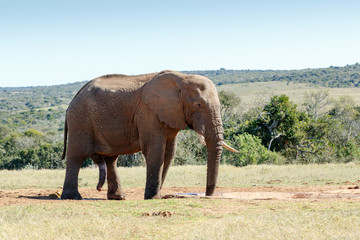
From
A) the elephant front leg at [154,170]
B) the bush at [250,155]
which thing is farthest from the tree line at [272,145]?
the elephant front leg at [154,170]

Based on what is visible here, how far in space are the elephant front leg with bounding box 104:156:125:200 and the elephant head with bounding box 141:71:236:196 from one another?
8.46ft

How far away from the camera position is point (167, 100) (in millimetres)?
11617

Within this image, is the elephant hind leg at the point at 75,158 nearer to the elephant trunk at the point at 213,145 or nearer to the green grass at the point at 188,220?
the green grass at the point at 188,220

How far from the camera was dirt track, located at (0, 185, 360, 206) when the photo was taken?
11617mm

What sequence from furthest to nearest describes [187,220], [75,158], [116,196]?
[116,196], [75,158], [187,220]

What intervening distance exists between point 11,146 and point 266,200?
28.9m

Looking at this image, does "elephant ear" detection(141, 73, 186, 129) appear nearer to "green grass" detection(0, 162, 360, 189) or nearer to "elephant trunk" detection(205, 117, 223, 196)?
"elephant trunk" detection(205, 117, 223, 196)

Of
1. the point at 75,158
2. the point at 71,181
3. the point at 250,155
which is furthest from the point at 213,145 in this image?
the point at 250,155

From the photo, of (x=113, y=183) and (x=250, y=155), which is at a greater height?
(x=113, y=183)

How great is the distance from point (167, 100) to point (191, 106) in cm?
60

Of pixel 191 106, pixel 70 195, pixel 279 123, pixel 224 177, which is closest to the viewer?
pixel 191 106

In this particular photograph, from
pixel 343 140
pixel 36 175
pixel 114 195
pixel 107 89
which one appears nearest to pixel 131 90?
pixel 107 89

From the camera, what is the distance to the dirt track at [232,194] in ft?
38.1

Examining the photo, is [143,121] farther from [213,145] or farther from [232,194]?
[232,194]
